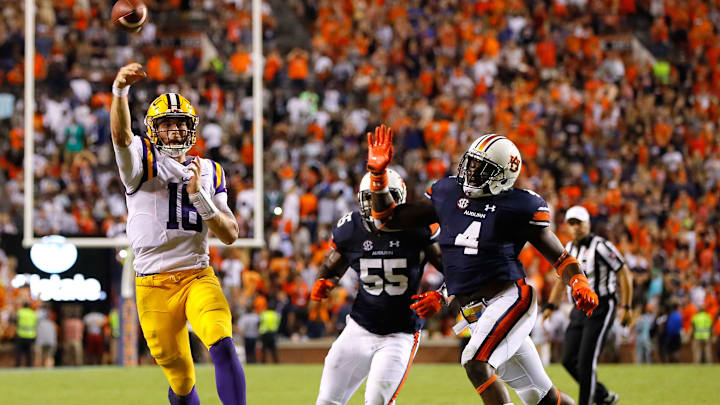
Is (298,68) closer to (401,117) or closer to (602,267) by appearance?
(401,117)

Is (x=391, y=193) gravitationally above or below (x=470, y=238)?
above

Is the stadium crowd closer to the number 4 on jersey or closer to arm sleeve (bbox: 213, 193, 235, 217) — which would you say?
arm sleeve (bbox: 213, 193, 235, 217)

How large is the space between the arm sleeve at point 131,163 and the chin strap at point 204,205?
42cm

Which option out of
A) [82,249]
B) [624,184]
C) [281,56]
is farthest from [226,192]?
[281,56]

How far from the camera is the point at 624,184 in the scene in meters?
18.6

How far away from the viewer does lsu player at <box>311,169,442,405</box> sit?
5.99 meters

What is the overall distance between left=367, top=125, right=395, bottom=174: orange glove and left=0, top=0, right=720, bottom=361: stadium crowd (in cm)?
717

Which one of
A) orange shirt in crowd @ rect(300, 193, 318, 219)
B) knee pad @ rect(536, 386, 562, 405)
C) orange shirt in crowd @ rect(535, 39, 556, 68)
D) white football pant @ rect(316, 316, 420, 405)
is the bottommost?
knee pad @ rect(536, 386, 562, 405)

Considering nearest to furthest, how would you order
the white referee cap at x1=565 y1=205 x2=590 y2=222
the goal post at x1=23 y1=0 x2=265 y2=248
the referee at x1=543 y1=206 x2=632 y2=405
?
the referee at x1=543 y1=206 x2=632 y2=405
the white referee cap at x1=565 y1=205 x2=590 y2=222
the goal post at x1=23 y1=0 x2=265 y2=248

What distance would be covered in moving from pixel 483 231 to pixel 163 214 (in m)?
1.74

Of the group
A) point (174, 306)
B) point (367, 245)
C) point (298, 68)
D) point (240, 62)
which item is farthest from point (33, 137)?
point (367, 245)

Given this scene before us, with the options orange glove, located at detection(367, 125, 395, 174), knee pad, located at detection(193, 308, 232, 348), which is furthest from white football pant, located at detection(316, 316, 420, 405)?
orange glove, located at detection(367, 125, 395, 174)

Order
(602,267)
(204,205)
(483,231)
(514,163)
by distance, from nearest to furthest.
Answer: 1. (204,205)
2. (483,231)
3. (514,163)
4. (602,267)

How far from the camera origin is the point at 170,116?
6.06m
